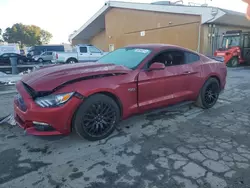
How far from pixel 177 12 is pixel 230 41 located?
15.7 feet

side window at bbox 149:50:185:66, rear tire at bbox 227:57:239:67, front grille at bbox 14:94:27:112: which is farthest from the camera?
rear tire at bbox 227:57:239:67

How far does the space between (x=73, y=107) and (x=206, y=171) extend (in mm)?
1910

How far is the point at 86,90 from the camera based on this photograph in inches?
112

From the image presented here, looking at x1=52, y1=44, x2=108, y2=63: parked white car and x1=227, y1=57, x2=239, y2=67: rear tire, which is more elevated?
x1=52, y1=44, x2=108, y2=63: parked white car

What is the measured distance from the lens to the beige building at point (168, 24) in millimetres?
15156

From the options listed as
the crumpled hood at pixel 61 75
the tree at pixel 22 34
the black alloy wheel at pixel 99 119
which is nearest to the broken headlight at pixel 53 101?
the crumpled hood at pixel 61 75

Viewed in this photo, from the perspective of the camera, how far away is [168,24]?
17.6 metres

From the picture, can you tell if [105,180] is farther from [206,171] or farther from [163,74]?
[163,74]

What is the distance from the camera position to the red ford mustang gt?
2.76 metres

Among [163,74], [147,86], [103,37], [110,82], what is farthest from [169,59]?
[103,37]

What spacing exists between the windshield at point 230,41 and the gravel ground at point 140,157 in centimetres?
1241

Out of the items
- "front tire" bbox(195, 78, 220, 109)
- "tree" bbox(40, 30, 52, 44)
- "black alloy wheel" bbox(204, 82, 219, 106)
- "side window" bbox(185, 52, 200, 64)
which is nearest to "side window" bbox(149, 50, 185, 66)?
"side window" bbox(185, 52, 200, 64)

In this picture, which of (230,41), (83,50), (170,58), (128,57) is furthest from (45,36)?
(170,58)

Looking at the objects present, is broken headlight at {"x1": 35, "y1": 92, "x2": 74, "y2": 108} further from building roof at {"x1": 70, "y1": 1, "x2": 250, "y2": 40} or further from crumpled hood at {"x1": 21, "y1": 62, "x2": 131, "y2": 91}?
building roof at {"x1": 70, "y1": 1, "x2": 250, "y2": 40}
